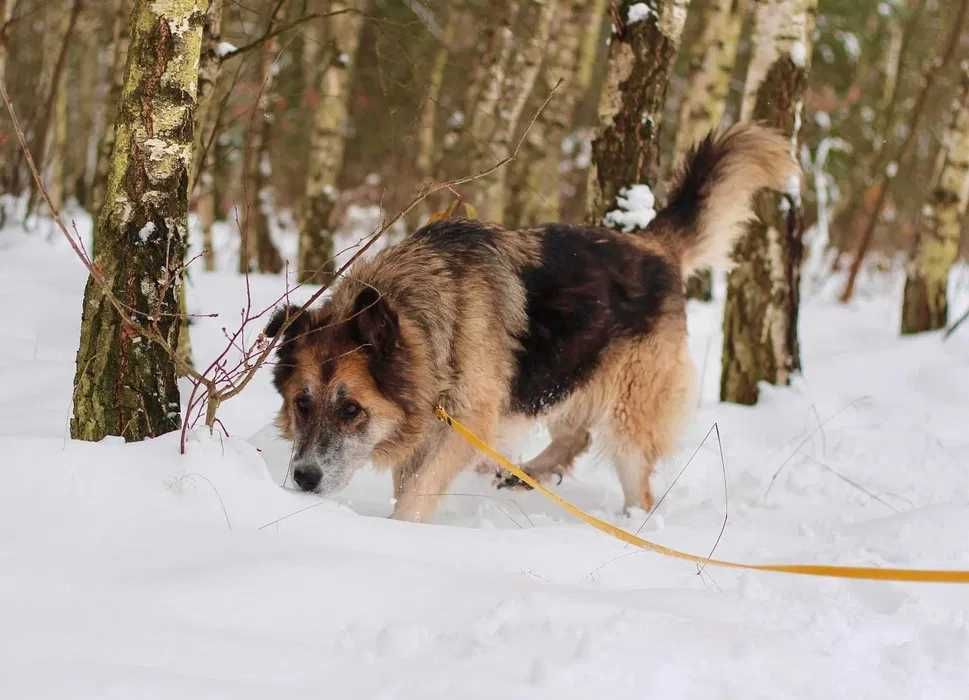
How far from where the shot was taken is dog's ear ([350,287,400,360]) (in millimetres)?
4445

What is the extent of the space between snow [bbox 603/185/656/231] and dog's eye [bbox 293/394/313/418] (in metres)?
2.86

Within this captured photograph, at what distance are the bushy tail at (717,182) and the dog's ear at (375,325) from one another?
2.10m

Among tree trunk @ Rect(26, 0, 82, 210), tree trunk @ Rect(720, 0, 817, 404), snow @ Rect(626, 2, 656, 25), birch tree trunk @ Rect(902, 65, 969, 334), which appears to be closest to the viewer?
snow @ Rect(626, 2, 656, 25)

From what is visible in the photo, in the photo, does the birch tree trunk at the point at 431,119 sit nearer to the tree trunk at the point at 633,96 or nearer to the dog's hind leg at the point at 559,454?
the tree trunk at the point at 633,96

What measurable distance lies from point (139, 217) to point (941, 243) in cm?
881

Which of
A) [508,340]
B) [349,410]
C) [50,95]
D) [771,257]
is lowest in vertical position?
[349,410]

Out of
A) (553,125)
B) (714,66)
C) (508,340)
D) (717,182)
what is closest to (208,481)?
(508,340)

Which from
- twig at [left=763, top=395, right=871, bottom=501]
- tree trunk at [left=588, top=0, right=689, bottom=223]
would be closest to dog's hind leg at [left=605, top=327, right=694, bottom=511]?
twig at [left=763, top=395, right=871, bottom=501]

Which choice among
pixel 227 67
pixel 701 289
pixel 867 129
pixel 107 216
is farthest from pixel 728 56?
pixel 867 129

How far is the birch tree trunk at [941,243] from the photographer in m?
9.85

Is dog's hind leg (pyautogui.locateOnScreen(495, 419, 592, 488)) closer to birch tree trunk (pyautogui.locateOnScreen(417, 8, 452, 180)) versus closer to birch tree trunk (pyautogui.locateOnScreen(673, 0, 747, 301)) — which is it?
birch tree trunk (pyautogui.locateOnScreen(673, 0, 747, 301))

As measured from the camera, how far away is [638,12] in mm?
6375

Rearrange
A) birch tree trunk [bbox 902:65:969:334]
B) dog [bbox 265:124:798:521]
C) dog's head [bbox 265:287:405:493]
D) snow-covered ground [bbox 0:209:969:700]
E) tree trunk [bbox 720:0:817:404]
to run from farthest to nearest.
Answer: birch tree trunk [bbox 902:65:969:334], tree trunk [bbox 720:0:817:404], dog [bbox 265:124:798:521], dog's head [bbox 265:287:405:493], snow-covered ground [bbox 0:209:969:700]

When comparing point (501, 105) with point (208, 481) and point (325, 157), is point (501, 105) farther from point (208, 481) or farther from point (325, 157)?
point (208, 481)
